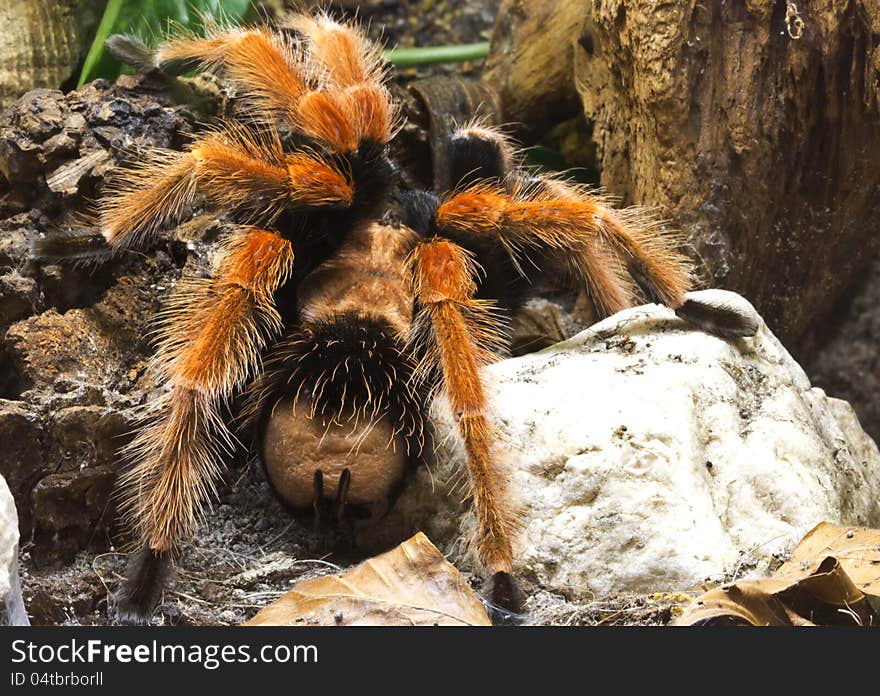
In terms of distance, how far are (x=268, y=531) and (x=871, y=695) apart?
1.33 metres

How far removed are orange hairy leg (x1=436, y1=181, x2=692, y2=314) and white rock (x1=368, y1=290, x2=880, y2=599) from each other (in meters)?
0.12

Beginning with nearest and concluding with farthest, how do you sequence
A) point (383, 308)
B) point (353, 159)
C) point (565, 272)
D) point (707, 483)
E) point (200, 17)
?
1. point (707, 483)
2. point (383, 308)
3. point (353, 159)
4. point (565, 272)
5. point (200, 17)

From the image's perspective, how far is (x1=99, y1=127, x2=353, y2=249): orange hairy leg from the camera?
2.22 m

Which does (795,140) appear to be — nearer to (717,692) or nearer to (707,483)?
(707,483)

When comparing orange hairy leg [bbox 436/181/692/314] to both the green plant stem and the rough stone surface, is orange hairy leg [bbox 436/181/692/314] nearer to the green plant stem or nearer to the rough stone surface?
the rough stone surface

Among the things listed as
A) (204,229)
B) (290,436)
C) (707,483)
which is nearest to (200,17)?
(204,229)

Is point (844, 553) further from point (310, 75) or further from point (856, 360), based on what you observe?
point (310, 75)

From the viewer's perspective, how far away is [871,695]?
143 centimetres

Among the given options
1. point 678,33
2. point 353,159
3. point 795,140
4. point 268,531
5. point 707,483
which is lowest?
point 268,531

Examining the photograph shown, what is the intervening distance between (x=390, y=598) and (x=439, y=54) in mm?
2612

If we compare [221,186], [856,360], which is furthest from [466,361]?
[856,360]

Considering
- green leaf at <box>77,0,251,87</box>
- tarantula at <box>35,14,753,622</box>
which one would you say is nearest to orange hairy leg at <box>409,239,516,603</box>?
tarantula at <box>35,14,753,622</box>

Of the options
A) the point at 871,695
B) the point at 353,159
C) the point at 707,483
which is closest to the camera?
the point at 871,695

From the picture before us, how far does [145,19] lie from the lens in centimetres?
299
